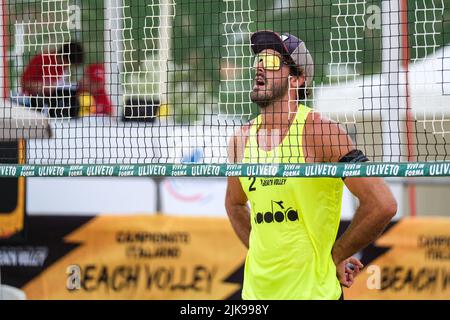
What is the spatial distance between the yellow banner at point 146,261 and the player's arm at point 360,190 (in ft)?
10.6

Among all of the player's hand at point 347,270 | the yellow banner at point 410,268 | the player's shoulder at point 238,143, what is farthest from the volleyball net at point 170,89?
the yellow banner at point 410,268

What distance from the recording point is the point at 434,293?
8.71 m

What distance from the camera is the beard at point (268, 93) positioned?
580 cm

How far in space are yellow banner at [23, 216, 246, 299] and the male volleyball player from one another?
297 centimetres

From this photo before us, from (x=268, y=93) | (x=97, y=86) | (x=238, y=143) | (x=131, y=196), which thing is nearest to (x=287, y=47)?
(x=268, y=93)

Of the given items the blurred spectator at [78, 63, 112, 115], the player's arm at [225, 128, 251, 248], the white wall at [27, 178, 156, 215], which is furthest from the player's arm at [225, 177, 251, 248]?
the white wall at [27, 178, 156, 215]

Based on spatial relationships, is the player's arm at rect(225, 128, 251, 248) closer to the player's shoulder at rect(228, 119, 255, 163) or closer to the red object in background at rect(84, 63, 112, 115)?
the player's shoulder at rect(228, 119, 255, 163)

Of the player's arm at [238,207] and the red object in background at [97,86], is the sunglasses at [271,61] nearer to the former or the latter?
the player's arm at [238,207]

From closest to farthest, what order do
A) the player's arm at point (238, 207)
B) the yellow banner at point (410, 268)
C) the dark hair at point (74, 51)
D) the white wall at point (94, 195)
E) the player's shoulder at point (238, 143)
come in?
the player's shoulder at point (238, 143), the player's arm at point (238, 207), the dark hair at point (74, 51), the yellow banner at point (410, 268), the white wall at point (94, 195)

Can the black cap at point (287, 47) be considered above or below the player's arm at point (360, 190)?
above
